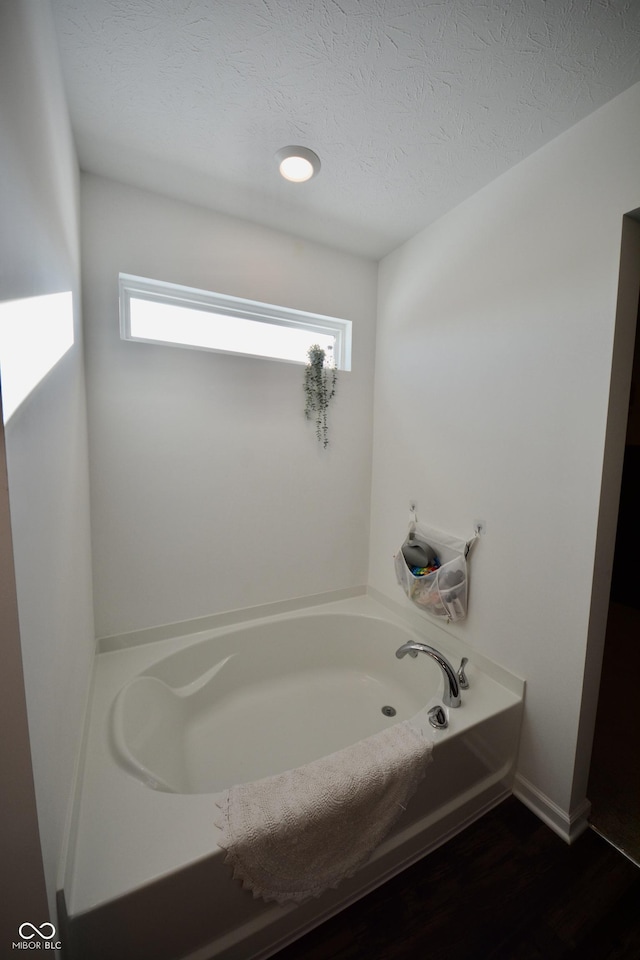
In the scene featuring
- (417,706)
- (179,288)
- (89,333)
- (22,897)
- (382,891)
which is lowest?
(382,891)

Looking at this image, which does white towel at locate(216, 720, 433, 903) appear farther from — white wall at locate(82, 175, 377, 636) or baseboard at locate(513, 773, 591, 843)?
white wall at locate(82, 175, 377, 636)

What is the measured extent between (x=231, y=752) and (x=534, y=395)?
79.9 inches

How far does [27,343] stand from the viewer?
737 millimetres

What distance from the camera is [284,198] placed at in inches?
66.6

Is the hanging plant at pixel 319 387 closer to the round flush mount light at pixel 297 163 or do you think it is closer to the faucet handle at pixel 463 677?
the round flush mount light at pixel 297 163

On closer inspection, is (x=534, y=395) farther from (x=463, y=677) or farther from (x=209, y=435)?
(x=209, y=435)

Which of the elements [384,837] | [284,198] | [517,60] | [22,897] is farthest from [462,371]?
[22,897]

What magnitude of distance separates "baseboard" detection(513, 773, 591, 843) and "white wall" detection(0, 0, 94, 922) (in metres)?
1.67

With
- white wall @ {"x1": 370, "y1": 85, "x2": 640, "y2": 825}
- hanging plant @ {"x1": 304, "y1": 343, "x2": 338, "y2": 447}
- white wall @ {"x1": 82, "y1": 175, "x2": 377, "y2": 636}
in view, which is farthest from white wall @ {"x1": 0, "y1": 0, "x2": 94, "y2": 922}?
white wall @ {"x1": 370, "y1": 85, "x2": 640, "y2": 825}

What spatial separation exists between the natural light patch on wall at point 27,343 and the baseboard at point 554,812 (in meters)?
2.15

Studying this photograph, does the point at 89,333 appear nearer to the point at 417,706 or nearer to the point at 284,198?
the point at 284,198

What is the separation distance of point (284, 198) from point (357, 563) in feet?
6.80

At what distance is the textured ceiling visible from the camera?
0.96 m

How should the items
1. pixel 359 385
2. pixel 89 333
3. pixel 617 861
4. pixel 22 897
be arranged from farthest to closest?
pixel 359 385, pixel 89 333, pixel 617 861, pixel 22 897
